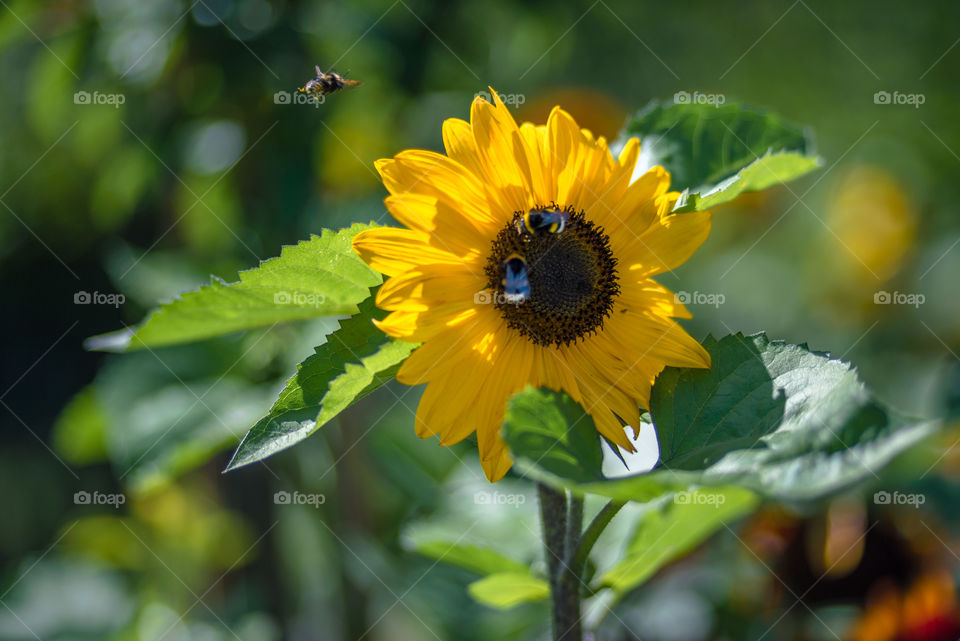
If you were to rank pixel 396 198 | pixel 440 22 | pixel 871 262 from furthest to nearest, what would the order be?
pixel 871 262 < pixel 440 22 < pixel 396 198

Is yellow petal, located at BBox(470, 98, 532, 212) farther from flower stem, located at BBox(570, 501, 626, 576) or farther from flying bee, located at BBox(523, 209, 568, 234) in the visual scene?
flower stem, located at BBox(570, 501, 626, 576)

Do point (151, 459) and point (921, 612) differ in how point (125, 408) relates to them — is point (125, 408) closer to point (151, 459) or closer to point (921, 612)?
point (151, 459)

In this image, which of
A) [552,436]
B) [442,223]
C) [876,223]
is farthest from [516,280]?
[876,223]

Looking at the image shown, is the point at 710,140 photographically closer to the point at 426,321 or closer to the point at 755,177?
the point at 755,177

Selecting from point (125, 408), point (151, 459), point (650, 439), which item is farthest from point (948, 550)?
point (125, 408)

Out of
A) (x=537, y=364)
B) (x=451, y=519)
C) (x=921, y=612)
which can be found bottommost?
(x=921, y=612)

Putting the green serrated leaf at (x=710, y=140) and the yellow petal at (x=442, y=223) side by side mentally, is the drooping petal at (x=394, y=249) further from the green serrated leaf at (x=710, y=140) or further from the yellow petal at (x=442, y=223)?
the green serrated leaf at (x=710, y=140)
